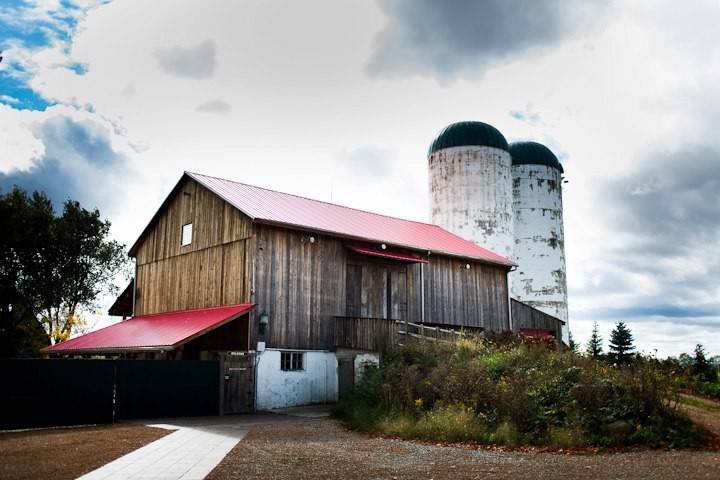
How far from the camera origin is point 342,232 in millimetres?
26266

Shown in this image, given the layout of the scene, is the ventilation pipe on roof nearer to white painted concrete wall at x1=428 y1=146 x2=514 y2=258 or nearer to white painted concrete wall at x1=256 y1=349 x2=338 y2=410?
white painted concrete wall at x1=256 y1=349 x2=338 y2=410

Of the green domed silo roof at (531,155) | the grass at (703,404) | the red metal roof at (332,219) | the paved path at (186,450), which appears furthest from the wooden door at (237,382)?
the green domed silo roof at (531,155)

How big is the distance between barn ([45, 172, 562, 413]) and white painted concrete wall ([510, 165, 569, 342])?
1171 centimetres

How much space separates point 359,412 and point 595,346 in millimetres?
27731

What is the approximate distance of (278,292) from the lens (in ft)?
79.6

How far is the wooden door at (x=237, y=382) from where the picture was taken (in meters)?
21.9

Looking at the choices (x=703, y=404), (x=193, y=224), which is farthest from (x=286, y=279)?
(x=703, y=404)

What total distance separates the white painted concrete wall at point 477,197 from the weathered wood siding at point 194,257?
1746cm

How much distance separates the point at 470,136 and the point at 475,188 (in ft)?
10.7

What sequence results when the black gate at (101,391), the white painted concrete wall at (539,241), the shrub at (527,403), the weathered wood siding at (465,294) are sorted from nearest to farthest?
the shrub at (527,403) → the black gate at (101,391) → the weathered wood siding at (465,294) → the white painted concrete wall at (539,241)

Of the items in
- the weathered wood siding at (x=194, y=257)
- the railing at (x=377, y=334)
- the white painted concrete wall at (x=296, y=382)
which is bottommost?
the white painted concrete wall at (x=296, y=382)

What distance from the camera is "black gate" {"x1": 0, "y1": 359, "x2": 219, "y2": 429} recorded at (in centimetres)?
1833

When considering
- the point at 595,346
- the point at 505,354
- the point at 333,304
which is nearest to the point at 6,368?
the point at 333,304

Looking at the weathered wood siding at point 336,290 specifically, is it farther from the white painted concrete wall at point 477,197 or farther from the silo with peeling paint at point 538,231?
the silo with peeling paint at point 538,231
